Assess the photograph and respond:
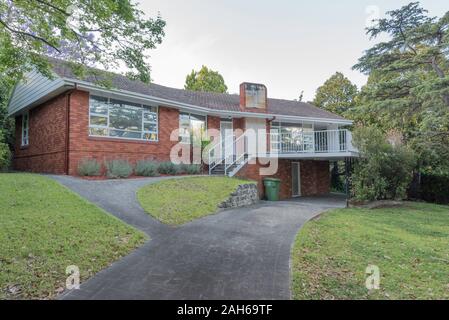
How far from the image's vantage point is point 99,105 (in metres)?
12.8

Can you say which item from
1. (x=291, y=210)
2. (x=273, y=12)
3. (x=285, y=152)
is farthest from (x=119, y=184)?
(x=273, y=12)

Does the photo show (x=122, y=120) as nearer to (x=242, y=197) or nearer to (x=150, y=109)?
(x=150, y=109)

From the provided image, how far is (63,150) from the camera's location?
12195 mm

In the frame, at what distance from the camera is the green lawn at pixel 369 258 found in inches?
160


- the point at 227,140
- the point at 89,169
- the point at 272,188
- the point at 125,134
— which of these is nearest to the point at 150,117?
the point at 125,134

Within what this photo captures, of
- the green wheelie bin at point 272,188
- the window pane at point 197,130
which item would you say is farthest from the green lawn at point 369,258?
the window pane at point 197,130

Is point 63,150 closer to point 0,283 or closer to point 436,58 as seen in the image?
point 0,283

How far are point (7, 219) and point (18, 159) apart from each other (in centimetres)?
1342

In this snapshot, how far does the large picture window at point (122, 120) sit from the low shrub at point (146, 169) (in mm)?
1486

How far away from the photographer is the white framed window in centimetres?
1635

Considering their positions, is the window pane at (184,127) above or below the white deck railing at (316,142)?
above

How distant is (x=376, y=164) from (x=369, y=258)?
8.10m

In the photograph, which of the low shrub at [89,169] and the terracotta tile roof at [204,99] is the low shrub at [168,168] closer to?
the low shrub at [89,169]

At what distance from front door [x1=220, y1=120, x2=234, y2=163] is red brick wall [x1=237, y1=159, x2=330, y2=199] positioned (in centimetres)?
151
